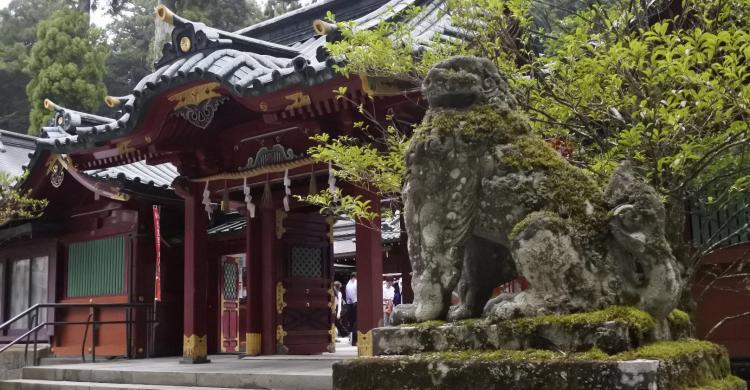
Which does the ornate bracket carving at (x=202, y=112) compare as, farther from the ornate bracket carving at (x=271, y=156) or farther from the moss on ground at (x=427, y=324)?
the moss on ground at (x=427, y=324)

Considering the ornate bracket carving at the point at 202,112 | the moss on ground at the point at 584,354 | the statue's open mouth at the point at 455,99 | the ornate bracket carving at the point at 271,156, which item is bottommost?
the moss on ground at the point at 584,354

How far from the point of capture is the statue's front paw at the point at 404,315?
3.68 meters

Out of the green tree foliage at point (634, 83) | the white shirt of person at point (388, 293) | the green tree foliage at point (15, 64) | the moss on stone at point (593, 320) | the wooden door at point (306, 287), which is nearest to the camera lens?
the moss on stone at point (593, 320)

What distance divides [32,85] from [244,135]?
16.0 meters

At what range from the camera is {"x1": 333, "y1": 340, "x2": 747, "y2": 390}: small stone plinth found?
289 cm

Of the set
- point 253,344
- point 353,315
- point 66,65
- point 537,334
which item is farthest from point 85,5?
point 537,334

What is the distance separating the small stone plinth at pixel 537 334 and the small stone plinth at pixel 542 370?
46 millimetres

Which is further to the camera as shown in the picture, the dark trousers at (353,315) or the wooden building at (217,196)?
the dark trousers at (353,315)

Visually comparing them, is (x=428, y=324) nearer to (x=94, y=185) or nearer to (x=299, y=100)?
(x=299, y=100)

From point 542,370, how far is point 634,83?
2254 mm

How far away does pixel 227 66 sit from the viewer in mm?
9328

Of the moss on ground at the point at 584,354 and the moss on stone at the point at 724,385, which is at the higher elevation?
the moss on ground at the point at 584,354

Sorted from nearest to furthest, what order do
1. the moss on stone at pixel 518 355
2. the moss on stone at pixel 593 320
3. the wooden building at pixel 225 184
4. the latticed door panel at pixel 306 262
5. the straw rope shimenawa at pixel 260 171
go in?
1. the moss on stone at pixel 518 355
2. the moss on stone at pixel 593 320
3. the wooden building at pixel 225 184
4. the straw rope shimenawa at pixel 260 171
5. the latticed door panel at pixel 306 262

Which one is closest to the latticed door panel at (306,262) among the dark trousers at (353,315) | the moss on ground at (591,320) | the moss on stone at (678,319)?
the dark trousers at (353,315)
